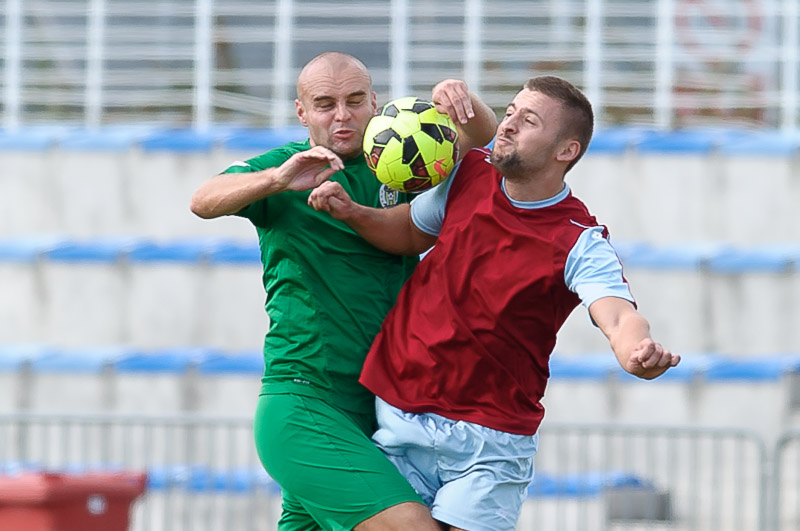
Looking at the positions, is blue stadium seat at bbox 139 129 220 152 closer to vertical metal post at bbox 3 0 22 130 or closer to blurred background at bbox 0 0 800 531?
blurred background at bbox 0 0 800 531

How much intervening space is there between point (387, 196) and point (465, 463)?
3.47ft

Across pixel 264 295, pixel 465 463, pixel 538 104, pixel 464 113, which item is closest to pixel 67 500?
pixel 264 295

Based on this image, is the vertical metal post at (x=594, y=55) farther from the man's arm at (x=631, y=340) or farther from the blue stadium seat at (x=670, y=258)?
the man's arm at (x=631, y=340)

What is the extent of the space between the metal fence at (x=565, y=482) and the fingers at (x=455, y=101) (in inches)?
155

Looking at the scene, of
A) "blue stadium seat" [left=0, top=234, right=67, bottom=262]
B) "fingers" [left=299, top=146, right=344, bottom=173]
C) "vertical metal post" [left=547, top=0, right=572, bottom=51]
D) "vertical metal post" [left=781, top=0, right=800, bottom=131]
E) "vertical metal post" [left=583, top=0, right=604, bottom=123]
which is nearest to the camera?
"fingers" [left=299, top=146, right=344, bottom=173]

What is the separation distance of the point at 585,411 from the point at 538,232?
17.9ft

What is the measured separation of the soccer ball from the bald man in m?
0.07

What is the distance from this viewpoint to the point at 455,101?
4.35 meters

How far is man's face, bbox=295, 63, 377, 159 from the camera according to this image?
4422 millimetres

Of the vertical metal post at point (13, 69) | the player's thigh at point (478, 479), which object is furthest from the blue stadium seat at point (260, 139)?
the player's thigh at point (478, 479)

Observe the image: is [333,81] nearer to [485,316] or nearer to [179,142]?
[485,316]

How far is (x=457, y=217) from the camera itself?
4.36 meters

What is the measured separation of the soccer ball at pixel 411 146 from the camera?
4.28 meters

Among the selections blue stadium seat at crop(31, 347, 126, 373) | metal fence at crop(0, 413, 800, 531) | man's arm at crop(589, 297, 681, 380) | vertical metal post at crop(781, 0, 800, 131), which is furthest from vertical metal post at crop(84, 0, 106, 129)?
man's arm at crop(589, 297, 681, 380)
